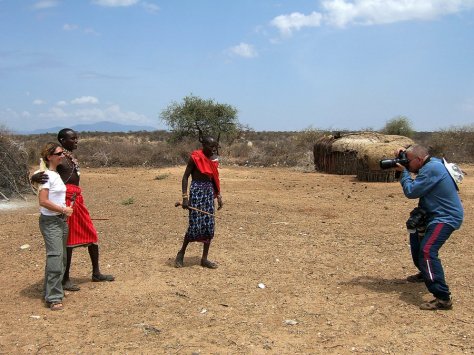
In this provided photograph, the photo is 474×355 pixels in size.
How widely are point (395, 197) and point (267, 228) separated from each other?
4.72 meters

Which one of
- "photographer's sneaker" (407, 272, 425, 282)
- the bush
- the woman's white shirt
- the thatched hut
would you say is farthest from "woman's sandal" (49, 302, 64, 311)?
the thatched hut

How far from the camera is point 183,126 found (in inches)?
1113

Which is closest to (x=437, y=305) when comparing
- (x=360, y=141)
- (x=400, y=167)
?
(x=400, y=167)

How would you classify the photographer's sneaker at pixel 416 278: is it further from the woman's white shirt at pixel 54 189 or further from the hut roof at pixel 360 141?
the hut roof at pixel 360 141

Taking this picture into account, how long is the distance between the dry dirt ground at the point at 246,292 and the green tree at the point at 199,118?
18861mm

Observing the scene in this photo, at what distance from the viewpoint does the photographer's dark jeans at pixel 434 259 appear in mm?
4441

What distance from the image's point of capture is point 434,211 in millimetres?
4547

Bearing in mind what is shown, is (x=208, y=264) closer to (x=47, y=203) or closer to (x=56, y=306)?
(x=56, y=306)

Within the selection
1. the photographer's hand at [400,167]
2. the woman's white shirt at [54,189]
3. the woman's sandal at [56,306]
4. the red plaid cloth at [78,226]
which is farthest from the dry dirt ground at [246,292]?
the photographer's hand at [400,167]

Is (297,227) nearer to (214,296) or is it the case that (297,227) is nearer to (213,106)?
(214,296)

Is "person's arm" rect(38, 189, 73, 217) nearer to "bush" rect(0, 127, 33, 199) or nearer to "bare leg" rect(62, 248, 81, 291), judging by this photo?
"bare leg" rect(62, 248, 81, 291)

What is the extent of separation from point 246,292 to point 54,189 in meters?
2.19

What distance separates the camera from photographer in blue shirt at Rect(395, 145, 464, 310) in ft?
14.6

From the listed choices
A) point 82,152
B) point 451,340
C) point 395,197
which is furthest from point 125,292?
point 82,152
